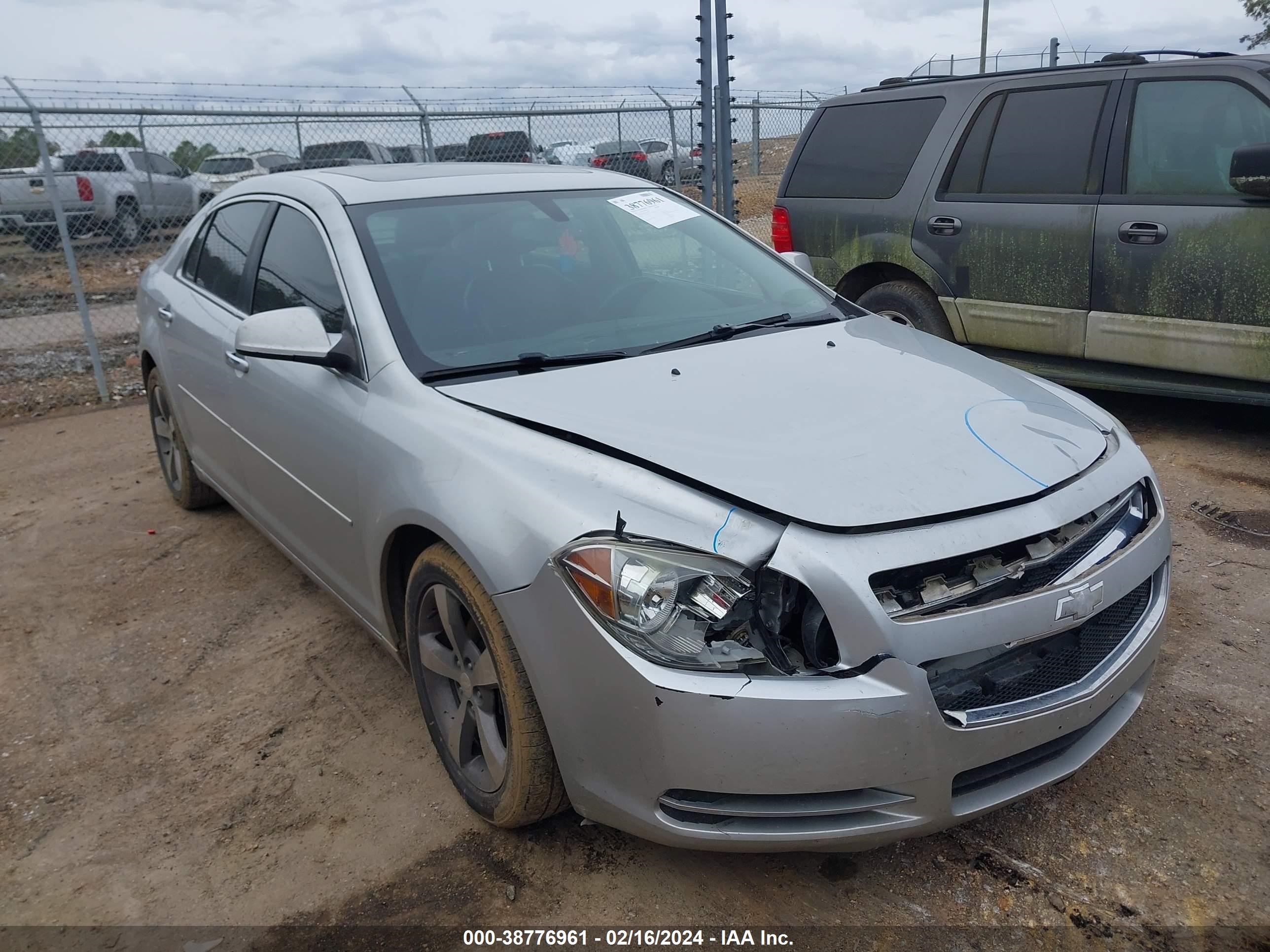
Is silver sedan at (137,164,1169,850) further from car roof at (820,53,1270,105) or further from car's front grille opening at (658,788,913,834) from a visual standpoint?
car roof at (820,53,1270,105)

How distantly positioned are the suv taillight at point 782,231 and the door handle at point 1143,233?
6.85 feet

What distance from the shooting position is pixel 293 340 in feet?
9.64

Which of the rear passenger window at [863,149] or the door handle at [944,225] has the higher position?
the rear passenger window at [863,149]

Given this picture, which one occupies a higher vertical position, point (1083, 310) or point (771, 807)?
point (1083, 310)

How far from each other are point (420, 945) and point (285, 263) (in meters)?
2.34

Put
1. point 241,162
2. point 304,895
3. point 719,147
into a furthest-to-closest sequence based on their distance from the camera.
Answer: point 241,162 < point 719,147 < point 304,895

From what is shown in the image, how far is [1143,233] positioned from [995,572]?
3.65 meters

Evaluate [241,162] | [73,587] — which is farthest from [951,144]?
[241,162]

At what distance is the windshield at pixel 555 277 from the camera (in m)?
2.93

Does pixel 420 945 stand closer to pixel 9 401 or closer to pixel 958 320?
pixel 958 320

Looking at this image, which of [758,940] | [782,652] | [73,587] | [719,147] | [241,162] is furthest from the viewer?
[241,162]

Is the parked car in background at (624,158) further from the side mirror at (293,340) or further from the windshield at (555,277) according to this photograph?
the side mirror at (293,340)

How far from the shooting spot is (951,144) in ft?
18.9

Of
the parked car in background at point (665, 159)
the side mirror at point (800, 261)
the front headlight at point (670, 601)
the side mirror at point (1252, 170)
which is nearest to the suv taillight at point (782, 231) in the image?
the side mirror at point (800, 261)
